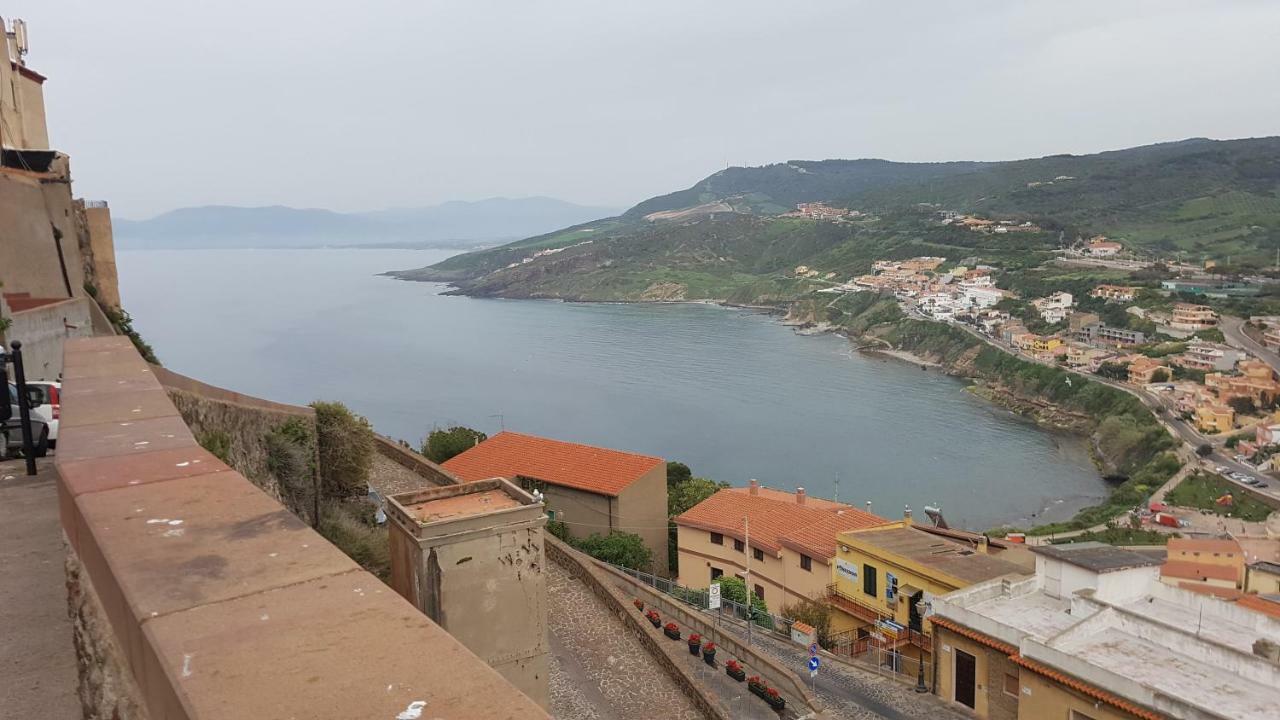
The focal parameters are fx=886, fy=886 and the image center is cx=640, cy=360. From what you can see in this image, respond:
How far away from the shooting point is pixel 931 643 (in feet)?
44.6

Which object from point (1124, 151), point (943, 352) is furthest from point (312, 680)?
point (1124, 151)

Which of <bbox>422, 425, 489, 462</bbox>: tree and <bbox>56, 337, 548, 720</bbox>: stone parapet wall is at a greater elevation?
<bbox>56, 337, 548, 720</bbox>: stone parapet wall

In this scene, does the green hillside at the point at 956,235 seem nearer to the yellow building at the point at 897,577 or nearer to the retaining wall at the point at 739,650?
the yellow building at the point at 897,577

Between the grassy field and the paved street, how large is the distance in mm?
38519

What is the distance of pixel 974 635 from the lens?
41.3 feet

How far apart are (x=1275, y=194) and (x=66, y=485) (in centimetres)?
13288

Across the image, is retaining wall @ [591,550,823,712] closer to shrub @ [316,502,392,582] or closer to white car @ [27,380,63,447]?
shrub @ [316,502,392,582]

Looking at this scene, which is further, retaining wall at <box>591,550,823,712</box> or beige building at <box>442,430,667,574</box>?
beige building at <box>442,430,667,574</box>

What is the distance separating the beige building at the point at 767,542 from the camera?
18281mm

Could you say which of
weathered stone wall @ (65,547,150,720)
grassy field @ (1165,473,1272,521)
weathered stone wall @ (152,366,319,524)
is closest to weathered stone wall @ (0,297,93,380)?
weathered stone wall @ (152,366,319,524)

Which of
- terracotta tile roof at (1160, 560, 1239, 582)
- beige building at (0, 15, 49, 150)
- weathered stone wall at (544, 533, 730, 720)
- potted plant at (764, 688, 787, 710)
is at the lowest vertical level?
terracotta tile roof at (1160, 560, 1239, 582)

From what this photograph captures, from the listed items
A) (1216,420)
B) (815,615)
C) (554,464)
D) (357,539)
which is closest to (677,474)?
(554,464)

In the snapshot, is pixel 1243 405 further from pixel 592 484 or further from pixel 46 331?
pixel 46 331

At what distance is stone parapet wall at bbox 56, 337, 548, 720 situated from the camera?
4.76 ft
